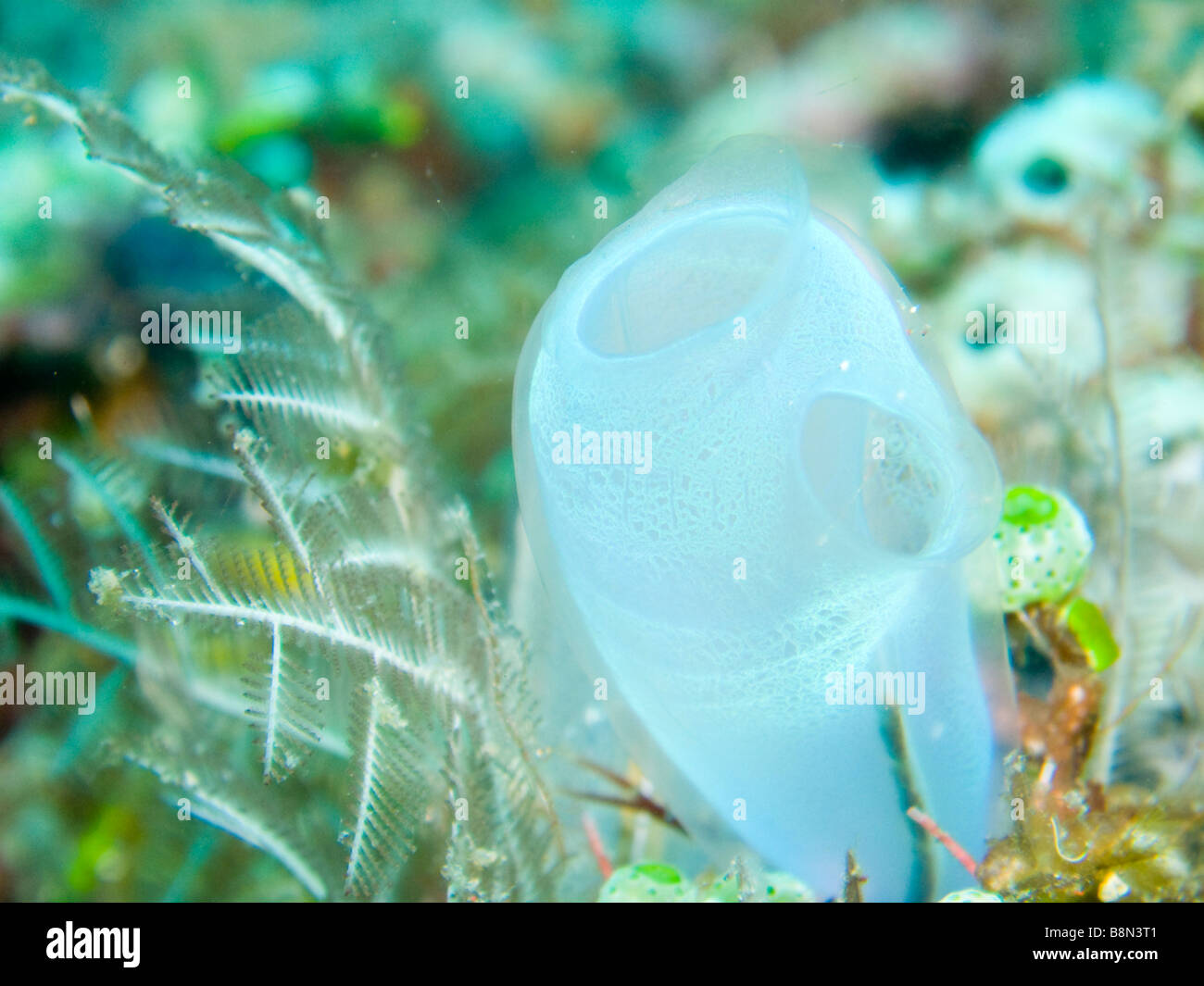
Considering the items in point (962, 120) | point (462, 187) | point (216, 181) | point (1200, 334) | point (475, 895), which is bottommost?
point (475, 895)

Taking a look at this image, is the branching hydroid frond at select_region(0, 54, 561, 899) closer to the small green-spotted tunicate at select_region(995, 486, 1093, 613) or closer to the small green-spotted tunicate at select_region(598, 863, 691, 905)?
the small green-spotted tunicate at select_region(598, 863, 691, 905)

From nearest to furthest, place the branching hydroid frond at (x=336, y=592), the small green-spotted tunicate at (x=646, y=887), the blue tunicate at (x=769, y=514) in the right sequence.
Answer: the blue tunicate at (x=769, y=514)
the branching hydroid frond at (x=336, y=592)
the small green-spotted tunicate at (x=646, y=887)

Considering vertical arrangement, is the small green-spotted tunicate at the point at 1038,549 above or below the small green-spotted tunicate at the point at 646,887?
above

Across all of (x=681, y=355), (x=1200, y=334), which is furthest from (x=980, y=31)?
(x=681, y=355)

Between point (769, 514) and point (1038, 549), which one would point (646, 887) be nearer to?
point (769, 514)

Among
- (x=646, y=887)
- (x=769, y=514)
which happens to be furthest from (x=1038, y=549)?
(x=646, y=887)

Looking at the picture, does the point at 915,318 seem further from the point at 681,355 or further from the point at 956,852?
the point at 956,852

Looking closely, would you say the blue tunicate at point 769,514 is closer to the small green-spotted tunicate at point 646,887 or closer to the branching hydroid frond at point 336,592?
the small green-spotted tunicate at point 646,887

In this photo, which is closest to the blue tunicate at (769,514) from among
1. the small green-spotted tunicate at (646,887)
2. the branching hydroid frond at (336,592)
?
the small green-spotted tunicate at (646,887)
